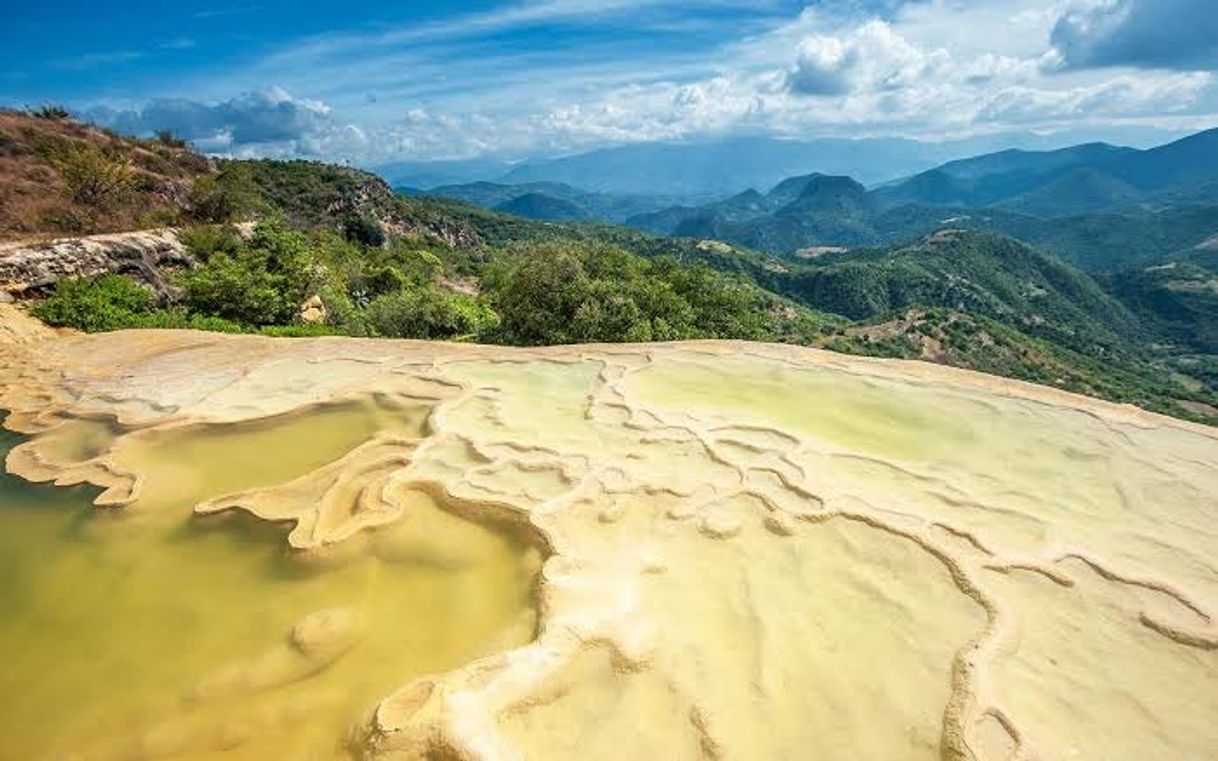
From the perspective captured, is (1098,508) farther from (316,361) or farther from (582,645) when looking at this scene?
(316,361)

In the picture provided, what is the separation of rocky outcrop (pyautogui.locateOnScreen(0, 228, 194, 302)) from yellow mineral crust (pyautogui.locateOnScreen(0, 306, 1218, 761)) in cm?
1192

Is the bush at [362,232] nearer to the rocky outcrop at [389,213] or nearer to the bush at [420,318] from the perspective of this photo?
the rocky outcrop at [389,213]

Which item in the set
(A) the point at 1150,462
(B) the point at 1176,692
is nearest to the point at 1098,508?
(A) the point at 1150,462

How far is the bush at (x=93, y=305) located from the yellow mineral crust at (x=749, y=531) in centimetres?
920

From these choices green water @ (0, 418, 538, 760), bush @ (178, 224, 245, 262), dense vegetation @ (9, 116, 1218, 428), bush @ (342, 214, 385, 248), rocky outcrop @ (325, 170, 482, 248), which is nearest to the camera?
green water @ (0, 418, 538, 760)

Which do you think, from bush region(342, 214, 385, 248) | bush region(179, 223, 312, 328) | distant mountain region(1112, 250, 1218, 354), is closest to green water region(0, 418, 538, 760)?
bush region(179, 223, 312, 328)

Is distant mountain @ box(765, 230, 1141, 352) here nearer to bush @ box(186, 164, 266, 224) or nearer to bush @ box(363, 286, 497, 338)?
bush @ box(186, 164, 266, 224)

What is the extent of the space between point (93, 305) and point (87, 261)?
3.78 metres

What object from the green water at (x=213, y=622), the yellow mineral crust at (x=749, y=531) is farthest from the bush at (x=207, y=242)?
the green water at (x=213, y=622)

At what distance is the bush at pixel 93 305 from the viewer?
21.8 metres

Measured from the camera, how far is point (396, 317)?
28.6 metres

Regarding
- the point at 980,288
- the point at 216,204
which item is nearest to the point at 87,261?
the point at 216,204

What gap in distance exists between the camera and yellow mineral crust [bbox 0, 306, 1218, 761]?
5.23 m

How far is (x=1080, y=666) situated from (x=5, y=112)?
241 ft
